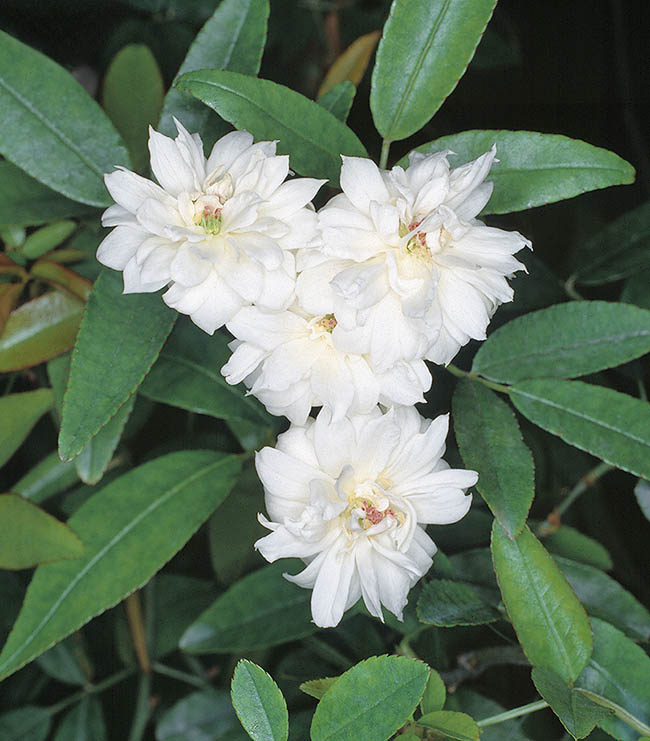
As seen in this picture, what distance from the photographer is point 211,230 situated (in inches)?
27.3

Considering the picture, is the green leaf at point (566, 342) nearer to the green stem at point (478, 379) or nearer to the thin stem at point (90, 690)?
the green stem at point (478, 379)

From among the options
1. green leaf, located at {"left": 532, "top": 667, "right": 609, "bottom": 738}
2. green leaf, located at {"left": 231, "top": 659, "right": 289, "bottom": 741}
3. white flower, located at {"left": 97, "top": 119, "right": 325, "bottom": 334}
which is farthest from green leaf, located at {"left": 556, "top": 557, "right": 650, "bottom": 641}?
white flower, located at {"left": 97, "top": 119, "right": 325, "bottom": 334}

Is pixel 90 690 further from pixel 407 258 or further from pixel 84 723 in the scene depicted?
pixel 407 258

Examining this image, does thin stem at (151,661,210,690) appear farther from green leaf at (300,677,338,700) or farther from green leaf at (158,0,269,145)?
green leaf at (158,0,269,145)

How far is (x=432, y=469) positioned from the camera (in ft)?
2.41

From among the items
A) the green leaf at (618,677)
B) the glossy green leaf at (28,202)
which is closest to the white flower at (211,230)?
the glossy green leaf at (28,202)

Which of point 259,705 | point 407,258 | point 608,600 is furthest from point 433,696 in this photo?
point 407,258

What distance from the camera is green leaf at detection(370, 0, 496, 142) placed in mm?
785

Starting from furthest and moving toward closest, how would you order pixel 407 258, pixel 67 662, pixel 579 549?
pixel 67 662, pixel 579 549, pixel 407 258

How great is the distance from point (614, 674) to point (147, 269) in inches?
22.5

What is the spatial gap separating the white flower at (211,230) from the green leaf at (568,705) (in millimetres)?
396

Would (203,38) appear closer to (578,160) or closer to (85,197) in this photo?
(85,197)

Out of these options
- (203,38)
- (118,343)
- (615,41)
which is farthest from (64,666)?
(615,41)

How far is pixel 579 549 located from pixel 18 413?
66 cm
